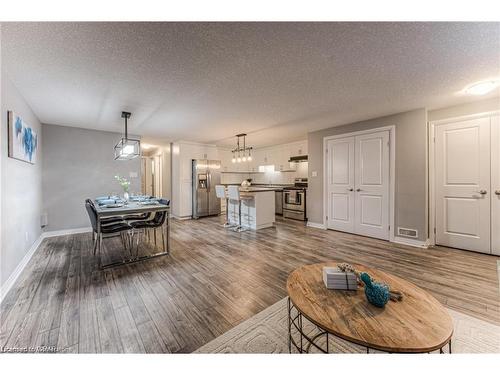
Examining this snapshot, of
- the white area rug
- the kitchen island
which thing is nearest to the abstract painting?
the white area rug

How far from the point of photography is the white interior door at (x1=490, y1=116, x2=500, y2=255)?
2941 mm

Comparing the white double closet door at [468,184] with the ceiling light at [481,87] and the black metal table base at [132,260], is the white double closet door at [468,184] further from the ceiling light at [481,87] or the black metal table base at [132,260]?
the black metal table base at [132,260]

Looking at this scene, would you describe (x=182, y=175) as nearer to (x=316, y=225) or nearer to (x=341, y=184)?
(x=316, y=225)

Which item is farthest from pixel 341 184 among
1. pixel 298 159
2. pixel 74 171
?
pixel 74 171

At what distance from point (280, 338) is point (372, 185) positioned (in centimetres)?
350

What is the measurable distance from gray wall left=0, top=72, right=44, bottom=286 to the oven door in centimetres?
537

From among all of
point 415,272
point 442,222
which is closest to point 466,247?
point 442,222

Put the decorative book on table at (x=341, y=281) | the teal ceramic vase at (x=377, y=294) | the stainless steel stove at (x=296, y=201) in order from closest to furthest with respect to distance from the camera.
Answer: the teal ceramic vase at (x=377, y=294)
the decorative book on table at (x=341, y=281)
the stainless steel stove at (x=296, y=201)

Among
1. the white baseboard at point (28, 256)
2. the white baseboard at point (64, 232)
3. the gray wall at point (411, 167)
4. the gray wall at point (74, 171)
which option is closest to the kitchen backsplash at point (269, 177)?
the gray wall at point (411, 167)

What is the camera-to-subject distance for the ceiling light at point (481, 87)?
7.91 ft

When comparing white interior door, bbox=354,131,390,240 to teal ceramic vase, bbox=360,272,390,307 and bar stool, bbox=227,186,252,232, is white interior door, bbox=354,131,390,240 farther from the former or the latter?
teal ceramic vase, bbox=360,272,390,307

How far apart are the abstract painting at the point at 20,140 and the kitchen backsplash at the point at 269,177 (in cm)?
508

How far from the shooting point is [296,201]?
232 inches
